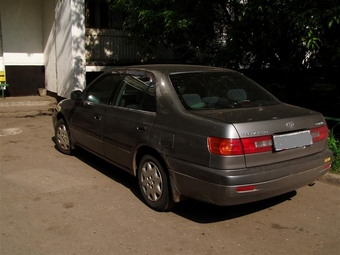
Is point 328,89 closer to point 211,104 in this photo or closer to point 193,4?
point 193,4

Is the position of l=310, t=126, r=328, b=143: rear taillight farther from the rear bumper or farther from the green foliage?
the green foliage

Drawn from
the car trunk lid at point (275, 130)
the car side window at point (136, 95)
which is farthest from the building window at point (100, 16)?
the car trunk lid at point (275, 130)

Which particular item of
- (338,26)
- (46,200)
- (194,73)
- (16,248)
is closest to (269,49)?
(338,26)

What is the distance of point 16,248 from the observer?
3449 mm

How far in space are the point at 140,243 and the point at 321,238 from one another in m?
1.78

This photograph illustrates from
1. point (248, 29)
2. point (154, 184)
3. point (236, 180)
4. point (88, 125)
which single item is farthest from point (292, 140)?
→ point (248, 29)

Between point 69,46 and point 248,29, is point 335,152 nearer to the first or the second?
point 248,29

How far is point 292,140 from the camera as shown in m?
3.84

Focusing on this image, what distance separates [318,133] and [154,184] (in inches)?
74.8

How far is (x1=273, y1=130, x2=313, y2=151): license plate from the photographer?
3721 mm

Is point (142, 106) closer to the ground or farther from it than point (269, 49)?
closer to the ground

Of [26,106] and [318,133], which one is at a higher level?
[318,133]

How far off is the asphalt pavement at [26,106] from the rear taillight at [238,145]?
25.2 ft

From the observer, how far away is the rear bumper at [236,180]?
351 cm
